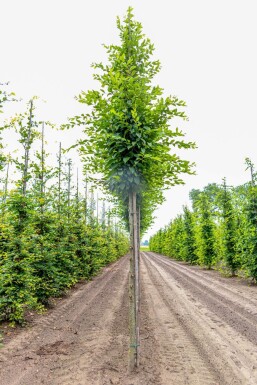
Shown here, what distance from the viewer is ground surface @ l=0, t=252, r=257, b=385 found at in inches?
160

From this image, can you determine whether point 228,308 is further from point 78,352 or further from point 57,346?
point 57,346

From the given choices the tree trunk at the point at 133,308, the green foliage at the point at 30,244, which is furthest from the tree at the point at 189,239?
the tree trunk at the point at 133,308

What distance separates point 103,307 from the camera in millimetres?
8469

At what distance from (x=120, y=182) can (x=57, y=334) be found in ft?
13.4

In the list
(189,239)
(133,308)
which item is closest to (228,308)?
(133,308)

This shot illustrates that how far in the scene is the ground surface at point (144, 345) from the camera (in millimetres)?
4066

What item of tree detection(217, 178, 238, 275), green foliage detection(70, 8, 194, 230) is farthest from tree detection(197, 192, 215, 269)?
green foliage detection(70, 8, 194, 230)

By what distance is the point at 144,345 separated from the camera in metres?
5.29

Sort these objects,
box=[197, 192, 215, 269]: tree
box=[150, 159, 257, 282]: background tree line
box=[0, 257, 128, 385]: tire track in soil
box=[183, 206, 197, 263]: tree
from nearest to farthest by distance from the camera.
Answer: box=[0, 257, 128, 385]: tire track in soil < box=[150, 159, 257, 282]: background tree line < box=[197, 192, 215, 269]: tree < box=[183, 206, 197, 263]: tree

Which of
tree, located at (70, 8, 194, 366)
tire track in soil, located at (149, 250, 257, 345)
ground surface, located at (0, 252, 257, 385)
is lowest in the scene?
tire track in soil, located at (149, 250, 257, 345)

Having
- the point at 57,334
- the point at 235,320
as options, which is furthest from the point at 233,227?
the point at 57,334

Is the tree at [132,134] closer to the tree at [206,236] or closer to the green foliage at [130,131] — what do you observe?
the green foliage at [130,131]

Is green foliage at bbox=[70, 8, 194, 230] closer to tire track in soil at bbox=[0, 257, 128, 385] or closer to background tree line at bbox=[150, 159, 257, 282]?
tire track in soil at bbox=[0, 257, 128, 385]

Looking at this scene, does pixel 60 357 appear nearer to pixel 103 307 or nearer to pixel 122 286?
pixel 103 307
